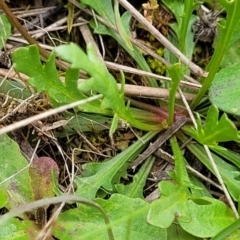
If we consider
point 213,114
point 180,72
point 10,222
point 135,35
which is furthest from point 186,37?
point 10,222

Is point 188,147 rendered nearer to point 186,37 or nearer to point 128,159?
point 128,159

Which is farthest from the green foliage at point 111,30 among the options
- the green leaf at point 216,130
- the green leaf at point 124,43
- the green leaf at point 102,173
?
the green leaf at point 216,130

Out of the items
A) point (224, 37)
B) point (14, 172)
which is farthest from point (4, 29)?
point (224, 37)

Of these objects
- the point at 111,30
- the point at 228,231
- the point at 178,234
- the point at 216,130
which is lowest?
the point at 178,234

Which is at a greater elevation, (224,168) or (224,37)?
(224,37)

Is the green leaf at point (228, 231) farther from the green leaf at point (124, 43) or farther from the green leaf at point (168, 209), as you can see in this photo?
the green leaf at point (124, 43)

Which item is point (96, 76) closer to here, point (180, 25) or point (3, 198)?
point (3, 198)

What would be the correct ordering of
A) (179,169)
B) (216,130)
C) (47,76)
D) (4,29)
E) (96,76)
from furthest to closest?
(4,29) < (179,169) < (47,76) < (216,130) < (96,76)
